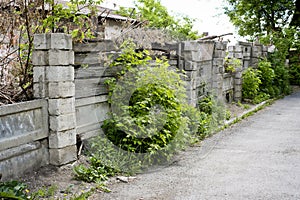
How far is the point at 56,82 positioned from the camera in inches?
209

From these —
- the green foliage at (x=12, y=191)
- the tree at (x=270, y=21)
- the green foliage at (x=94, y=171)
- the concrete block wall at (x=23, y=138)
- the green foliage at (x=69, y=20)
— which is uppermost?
the tree at (x=270, y=21)

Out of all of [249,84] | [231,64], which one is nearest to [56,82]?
[231,64]

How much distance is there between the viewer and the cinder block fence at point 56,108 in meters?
4.89

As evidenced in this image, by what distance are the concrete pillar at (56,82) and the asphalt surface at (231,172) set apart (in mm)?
959

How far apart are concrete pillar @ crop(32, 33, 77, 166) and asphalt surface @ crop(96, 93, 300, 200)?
959 mm

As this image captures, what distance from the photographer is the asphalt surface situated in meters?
5.02

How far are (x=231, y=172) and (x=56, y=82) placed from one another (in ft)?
9.29

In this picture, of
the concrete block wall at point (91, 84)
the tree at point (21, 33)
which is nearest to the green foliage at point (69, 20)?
the tree at point (21, 33)

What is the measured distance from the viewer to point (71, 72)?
18.0 ft

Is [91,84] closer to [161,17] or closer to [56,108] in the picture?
[56,108]

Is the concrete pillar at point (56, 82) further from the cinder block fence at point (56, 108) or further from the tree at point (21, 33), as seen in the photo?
the tree at point (21, 33)

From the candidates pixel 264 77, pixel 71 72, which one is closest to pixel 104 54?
pixel 71 72

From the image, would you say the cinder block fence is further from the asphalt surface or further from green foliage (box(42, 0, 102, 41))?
the asphalt surface

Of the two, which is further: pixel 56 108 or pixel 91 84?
pixel 91 84
